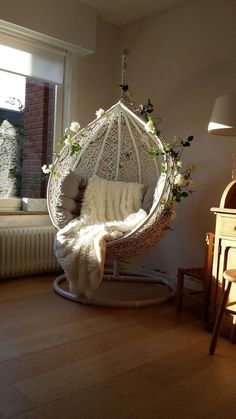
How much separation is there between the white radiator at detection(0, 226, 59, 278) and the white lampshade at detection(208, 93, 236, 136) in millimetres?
1675

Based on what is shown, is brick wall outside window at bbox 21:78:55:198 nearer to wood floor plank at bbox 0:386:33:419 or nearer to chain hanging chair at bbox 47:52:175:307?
chain hanging chair at bbox 47:52:175:307

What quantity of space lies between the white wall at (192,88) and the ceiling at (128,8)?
68mm

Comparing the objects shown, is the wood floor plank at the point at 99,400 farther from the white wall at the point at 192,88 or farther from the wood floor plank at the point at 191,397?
the white wall at the point at 192,88

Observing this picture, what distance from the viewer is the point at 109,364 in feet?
5.70

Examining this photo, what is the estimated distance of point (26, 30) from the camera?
3.07 metres

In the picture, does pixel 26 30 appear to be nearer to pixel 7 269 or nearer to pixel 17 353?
pixel 7 269

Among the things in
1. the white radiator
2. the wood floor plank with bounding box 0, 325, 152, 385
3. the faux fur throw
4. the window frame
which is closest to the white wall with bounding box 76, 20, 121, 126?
the window frame

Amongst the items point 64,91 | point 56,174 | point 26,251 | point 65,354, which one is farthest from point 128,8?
point 65,354

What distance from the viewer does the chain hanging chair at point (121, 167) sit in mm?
2629

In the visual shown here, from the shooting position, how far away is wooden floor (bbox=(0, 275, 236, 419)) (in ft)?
4.61

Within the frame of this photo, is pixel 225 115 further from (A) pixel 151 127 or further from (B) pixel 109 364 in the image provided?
(B) pixel 109 364

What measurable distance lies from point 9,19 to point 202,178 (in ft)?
6.48

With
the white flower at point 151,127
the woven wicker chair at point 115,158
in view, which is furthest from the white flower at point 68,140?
the white flower at point 151,127

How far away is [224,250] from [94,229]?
3.00 ft
